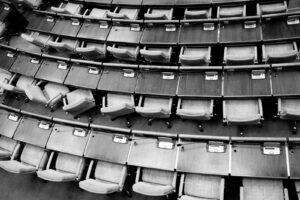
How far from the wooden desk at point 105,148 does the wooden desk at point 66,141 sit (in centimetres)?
15

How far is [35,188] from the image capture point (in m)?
5.05

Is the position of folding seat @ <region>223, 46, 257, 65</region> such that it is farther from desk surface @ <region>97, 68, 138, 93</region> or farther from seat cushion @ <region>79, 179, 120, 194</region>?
seat cushion @ <region>79, 179, 120, 194</region>

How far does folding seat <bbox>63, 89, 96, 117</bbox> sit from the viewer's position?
4750 millimetres

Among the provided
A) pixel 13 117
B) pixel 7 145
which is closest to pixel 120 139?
pixel 13 117

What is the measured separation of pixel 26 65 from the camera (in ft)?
19.7

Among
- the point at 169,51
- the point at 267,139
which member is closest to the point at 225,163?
the point at 267,139

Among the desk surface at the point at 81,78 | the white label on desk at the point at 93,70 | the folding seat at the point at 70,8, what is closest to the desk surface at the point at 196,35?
the white label on desk at the point at 93,70

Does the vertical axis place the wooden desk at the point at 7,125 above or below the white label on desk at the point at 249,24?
below

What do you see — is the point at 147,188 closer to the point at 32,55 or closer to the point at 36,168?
the point at 36,168

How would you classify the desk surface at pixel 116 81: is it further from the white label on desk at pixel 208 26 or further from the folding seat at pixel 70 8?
the folding seat at pixel 70 8

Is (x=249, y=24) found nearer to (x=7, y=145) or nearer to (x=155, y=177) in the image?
(x=155, y=177)

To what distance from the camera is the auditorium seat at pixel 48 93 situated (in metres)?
5.16

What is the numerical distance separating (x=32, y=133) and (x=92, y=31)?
2.66 m

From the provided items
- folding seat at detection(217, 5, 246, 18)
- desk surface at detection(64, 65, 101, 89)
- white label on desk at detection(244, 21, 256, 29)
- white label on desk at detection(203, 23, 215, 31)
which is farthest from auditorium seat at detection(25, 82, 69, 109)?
white label on desk at detection(244, 21, 256, 29)
